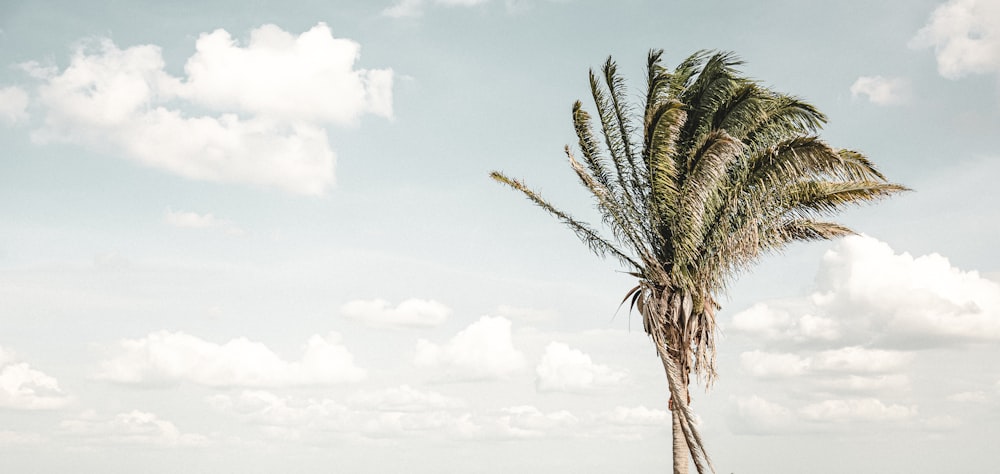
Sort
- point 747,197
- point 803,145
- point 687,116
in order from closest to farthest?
point 803,145 → point 747,197 → point 687,116

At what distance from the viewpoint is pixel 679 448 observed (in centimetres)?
2295

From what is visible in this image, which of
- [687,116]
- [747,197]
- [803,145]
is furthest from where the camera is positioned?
[687,116]

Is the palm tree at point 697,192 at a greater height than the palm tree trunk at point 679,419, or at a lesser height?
greater

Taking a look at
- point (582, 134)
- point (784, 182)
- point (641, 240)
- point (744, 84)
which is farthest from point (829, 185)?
point (582, 134)

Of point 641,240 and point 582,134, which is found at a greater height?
point 582,134

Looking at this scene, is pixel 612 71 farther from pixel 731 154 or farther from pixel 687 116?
pixel 731 154

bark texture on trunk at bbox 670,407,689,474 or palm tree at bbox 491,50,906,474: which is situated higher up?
palm tree at bbox 491,50,906,474

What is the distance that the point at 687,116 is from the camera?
80.4 feet

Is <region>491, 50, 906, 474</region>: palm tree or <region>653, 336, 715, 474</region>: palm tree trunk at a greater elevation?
<region>491, 50, 906, 474</region>: palm tree

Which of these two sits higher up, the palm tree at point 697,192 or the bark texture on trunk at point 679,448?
the palm tree at point 697,192

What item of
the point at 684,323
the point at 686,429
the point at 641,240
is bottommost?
the point at 686,429

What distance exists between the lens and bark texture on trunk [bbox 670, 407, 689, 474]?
2286 cm

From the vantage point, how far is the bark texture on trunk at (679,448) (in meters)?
22.9

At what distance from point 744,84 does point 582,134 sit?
4.52 metres
